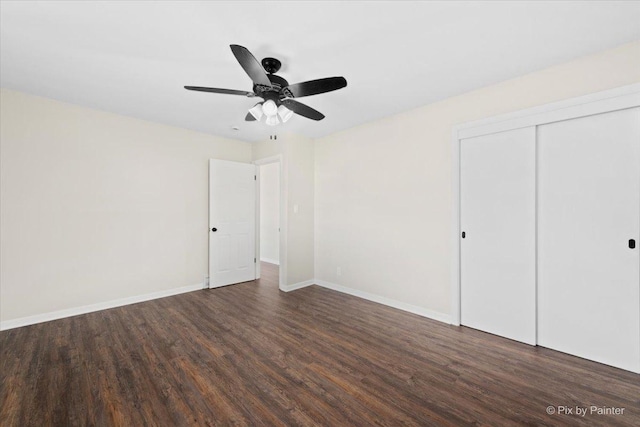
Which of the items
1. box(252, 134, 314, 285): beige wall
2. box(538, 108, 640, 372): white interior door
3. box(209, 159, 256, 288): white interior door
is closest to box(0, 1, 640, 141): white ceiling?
box(538, 108, 640, 372): white interior door

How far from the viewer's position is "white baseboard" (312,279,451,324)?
309 cm

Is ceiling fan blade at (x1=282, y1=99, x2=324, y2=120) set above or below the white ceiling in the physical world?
below

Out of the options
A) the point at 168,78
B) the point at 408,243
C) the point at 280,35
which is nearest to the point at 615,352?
the point at 408,243

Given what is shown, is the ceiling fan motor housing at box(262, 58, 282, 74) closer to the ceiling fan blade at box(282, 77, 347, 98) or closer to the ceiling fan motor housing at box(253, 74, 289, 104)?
the ceiling fan motor housing at box(253, 74, 289, 104)

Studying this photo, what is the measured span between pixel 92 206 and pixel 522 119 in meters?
5.06

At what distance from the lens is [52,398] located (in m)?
1.81

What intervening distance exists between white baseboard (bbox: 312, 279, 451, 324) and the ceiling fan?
101 inches

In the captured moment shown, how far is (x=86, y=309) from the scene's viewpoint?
130 inches

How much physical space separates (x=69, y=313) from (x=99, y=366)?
161cm

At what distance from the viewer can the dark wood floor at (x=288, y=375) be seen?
5.46ft

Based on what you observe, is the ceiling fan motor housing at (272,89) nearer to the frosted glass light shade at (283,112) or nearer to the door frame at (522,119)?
the frosted glass light shade at (283,112)

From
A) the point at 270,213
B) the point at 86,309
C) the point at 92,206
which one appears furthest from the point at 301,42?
the point at 270,213

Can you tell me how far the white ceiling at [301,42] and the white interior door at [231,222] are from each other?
1.68 m

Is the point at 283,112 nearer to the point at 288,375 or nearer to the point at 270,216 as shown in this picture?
the point at 288,375
